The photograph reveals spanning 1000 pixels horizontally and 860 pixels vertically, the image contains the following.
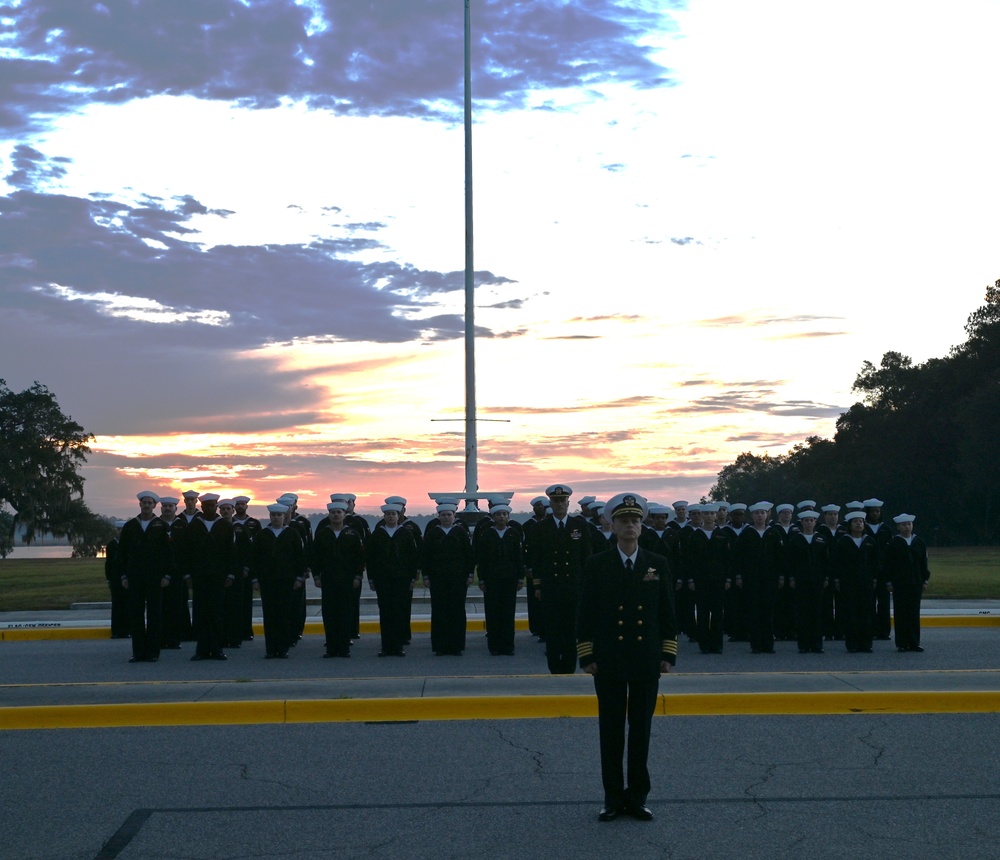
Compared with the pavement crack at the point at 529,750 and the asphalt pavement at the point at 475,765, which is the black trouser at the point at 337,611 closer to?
the asphalt pavement at the point at 475,765

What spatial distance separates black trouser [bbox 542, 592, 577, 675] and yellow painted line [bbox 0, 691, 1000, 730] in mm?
2630

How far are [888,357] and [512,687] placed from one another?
83.2 meters

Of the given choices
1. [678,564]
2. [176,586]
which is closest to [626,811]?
[678,564]

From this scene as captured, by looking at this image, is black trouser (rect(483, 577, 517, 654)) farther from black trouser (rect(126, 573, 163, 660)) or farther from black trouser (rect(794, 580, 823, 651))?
black trouser (rect(126, 573, 163, 660))

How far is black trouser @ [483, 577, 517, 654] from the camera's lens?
53.0ft

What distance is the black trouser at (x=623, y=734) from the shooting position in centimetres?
733

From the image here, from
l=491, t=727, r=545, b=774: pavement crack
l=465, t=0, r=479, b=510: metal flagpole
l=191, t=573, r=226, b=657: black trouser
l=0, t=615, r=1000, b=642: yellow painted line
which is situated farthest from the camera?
l=465, t=0, r=479, b=510: metal flagpole

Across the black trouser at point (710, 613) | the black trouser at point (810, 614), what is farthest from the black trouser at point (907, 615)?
the black trouser at point (710, 613)

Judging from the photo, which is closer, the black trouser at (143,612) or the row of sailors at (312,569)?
the black trouser at (143,612)

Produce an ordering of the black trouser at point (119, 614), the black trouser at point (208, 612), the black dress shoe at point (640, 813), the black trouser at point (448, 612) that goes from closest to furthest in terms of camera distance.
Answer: the black dress shoe at point (640, 813) → the black trouser at point (208, 612) → the black trouser at point (448, 612) → the black trouser at point (119, 614)

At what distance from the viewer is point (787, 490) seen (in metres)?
99.5

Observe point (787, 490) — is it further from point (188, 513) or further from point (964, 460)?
point (188, 513)

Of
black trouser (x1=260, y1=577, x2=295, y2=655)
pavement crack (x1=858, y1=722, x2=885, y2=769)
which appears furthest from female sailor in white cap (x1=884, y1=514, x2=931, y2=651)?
black trouser (x1=260, y1=577, x2=295, y2=655)

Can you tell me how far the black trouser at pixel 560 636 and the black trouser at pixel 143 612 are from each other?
5.23m
